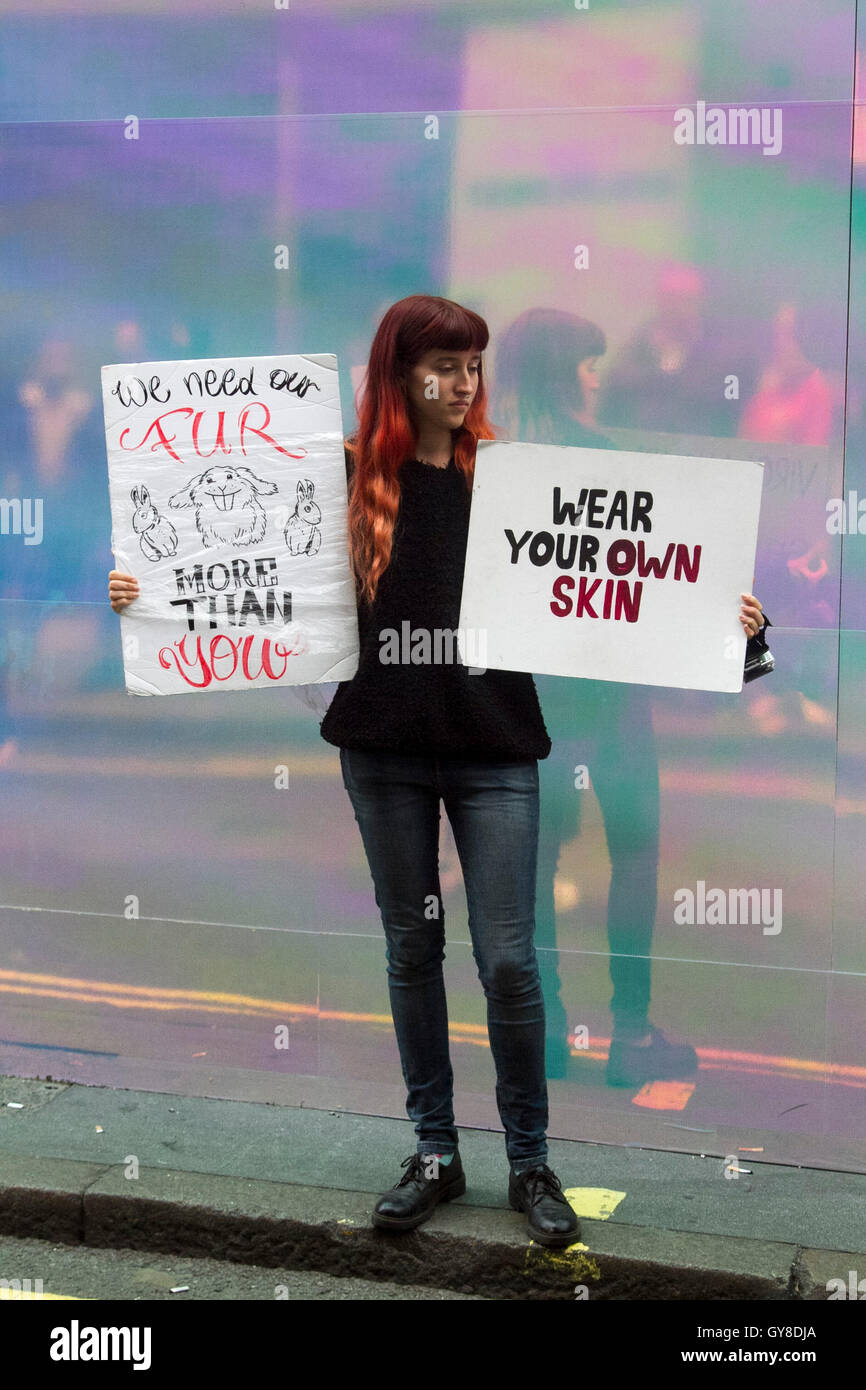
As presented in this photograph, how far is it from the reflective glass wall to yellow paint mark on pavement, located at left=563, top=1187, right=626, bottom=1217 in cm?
44

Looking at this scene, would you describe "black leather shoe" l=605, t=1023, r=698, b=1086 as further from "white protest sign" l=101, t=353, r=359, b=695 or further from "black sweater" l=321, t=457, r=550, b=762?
"white protest sign" l=101, t=353, r=359, b=695

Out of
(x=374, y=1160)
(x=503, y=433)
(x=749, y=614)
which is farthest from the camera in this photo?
(x=503, y=433)

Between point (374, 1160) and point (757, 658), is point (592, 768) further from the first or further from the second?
point (374, 1160)

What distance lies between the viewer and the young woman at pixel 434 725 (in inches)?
134

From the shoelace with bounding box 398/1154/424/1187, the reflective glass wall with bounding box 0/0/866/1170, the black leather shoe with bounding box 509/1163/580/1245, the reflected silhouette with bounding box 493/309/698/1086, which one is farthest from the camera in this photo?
the reflected silhouette with bounding box 493/309/698/1086

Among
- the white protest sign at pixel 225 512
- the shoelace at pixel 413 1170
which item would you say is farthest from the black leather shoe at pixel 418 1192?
the white protest sign at pixel 225 512

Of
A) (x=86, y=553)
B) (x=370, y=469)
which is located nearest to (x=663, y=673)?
(x=370, y=469)

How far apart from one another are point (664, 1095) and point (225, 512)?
1.95 m

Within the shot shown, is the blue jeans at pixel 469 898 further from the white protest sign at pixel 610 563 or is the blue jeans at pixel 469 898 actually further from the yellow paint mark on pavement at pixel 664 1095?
the yellow paint mark on pavement at pixel 664 1095

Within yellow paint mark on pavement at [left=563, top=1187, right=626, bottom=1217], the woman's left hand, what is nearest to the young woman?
yellow paint mark on pavement at [left=563, top=1187, right=626, bottom=1217]

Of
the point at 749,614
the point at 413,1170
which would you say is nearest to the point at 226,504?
the point at 749,614

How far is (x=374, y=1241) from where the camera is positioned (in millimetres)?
3596

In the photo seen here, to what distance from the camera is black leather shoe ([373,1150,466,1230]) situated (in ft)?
11.7

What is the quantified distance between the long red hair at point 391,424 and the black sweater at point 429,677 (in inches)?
1.2
